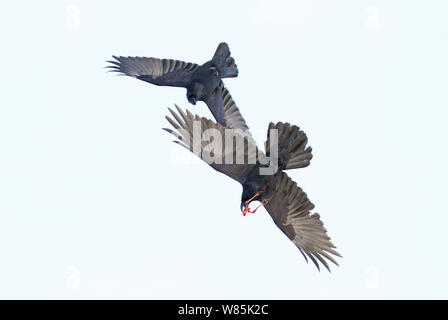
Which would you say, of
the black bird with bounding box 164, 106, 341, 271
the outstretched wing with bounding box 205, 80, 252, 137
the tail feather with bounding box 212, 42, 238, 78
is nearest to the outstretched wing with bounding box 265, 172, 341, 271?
the black bird with bounding box 164, 106, 341, 271

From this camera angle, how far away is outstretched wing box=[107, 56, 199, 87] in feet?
42.4

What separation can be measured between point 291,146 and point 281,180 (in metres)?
0.66

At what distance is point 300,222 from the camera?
10.5 m

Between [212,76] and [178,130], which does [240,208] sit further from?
[212,76]

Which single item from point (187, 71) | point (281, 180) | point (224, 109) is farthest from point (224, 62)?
point (281, 180)

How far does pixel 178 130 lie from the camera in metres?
9.14

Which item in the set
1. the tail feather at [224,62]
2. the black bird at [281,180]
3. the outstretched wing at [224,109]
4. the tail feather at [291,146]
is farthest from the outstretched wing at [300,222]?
the tail feather at [224,62]

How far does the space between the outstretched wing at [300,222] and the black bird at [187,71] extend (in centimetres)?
328

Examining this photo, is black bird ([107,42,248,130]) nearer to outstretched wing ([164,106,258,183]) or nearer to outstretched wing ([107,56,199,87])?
outstretched wing ([107,56,199,87])

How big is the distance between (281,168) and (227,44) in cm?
397

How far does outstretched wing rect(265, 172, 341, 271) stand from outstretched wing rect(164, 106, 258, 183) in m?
0.59

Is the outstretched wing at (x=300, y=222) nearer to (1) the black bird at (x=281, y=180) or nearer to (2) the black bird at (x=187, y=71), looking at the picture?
(1) the black bird at (x=281, y=180)

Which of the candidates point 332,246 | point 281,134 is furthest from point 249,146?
point 332,246

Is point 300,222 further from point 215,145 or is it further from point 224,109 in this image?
point 224,109
